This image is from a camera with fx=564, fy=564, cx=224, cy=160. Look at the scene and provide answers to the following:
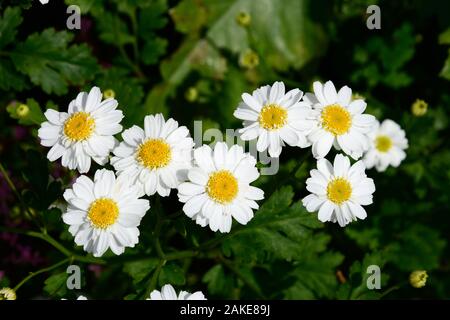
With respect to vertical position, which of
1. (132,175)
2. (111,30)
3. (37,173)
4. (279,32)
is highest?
(279,32)

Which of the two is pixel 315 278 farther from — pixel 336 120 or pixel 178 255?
pixel 336 120

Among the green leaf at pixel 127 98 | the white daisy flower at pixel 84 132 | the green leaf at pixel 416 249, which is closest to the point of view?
the white daisy flower at pixel 84 132

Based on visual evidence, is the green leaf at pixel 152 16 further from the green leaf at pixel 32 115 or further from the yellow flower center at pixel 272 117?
the yellow flower center at pixel 272 117

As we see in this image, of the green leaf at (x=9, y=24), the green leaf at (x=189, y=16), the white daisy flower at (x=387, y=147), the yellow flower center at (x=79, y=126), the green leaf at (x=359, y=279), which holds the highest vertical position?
the green leaf at (x=189, y=16)

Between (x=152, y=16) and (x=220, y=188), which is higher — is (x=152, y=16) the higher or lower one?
the higher one

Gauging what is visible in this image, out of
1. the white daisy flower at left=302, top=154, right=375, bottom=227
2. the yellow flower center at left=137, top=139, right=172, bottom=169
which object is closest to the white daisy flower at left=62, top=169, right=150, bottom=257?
the yellow flower center at left=137, top=139, right=172, bottom=169

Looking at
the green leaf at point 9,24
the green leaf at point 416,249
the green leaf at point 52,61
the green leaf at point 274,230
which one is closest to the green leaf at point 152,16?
the green leaf at point 52,61

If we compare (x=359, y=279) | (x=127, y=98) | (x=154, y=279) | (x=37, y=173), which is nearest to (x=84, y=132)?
(x=37, y=173)
